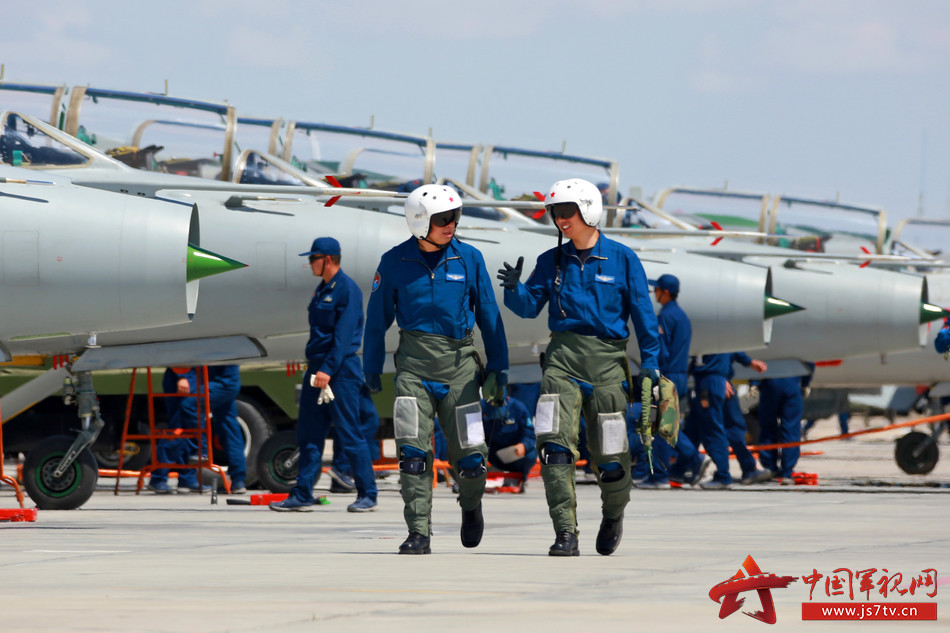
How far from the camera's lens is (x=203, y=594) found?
5.08m

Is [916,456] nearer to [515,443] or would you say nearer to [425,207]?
[515,443]

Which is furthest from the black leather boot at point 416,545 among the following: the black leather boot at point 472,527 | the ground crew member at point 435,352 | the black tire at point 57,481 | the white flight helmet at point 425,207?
the black tire at point 57,481

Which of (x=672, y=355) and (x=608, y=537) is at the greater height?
(x=672, y=355)

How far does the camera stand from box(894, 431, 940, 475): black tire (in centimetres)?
1716

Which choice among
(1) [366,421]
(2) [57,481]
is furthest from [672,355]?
(2) [57,481]

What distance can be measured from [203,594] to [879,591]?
7.60 feet

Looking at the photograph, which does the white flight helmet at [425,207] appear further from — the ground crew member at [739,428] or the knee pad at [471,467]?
the ground crew member at [739,428]

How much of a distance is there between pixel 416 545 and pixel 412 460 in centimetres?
39

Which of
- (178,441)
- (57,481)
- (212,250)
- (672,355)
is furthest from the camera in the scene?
(178,441)

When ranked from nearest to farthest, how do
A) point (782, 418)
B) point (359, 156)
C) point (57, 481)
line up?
point (57, 481), point (359, 156), point (782, 418)

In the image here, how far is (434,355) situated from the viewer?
689cm

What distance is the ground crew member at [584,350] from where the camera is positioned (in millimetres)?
6656

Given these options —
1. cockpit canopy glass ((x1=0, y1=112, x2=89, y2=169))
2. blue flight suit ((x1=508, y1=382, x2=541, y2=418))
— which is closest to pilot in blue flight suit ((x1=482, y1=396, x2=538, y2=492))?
blue flight suit ((x1=508, y1=382, x2=541, y2=418))

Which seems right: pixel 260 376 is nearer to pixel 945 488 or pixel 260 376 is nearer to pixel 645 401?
pixel 945 488
